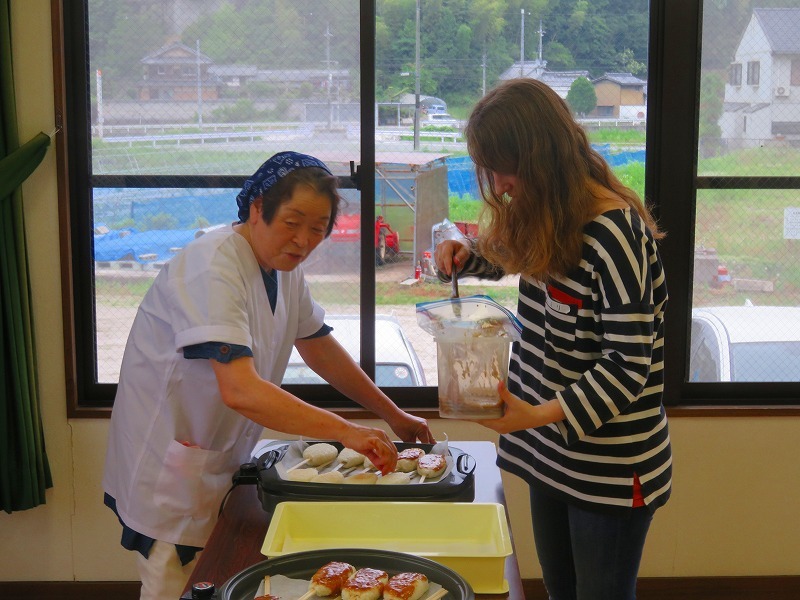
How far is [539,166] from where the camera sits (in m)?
1.65

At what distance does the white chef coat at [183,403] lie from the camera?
1678 millimetres

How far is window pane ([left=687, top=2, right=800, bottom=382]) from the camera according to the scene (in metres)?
2.88

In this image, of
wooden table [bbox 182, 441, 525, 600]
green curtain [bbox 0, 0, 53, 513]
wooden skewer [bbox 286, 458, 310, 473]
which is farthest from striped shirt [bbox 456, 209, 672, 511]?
green curtain [bbox 0, 0, 53, 513]

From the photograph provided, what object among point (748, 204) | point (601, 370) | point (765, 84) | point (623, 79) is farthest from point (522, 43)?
point (601, 370)

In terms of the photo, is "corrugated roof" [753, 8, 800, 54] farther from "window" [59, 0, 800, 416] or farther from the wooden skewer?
the wooden skewer

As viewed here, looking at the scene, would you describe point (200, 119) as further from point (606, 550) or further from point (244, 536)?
point (606, 550)

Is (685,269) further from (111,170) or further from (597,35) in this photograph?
(111,170)

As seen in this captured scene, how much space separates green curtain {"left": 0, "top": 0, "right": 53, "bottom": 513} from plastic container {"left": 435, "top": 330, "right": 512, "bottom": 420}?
1693 millimetres

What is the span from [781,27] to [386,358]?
1657mm

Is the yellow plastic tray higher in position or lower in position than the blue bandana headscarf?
lower

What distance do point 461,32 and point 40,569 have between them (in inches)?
87.9

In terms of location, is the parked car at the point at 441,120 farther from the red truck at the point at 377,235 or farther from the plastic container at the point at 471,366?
the plastic container at the point at 471,366

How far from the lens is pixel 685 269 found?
293cm

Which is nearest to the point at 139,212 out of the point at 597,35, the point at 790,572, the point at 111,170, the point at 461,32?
the point at 111,170
